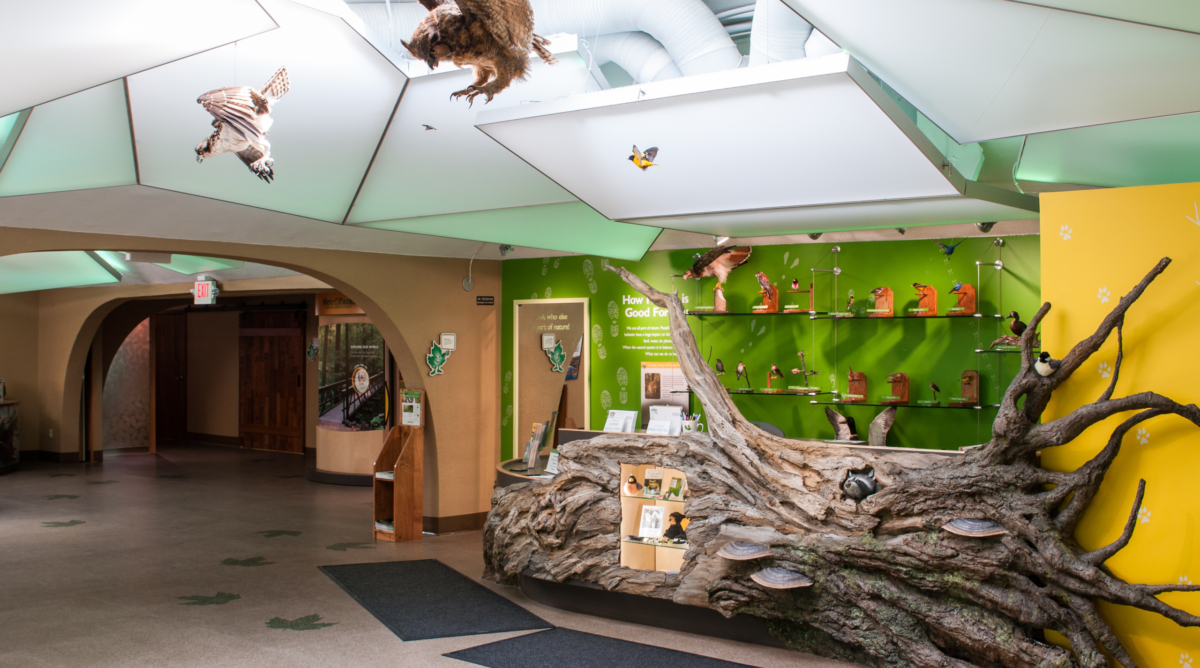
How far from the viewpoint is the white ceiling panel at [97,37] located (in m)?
2.69

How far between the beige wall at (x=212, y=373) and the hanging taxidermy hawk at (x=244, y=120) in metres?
12.6

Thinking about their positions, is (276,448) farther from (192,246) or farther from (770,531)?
(770,531)

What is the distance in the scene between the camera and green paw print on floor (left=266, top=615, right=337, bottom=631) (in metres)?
5.12

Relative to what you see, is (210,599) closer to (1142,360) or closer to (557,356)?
(557,356)

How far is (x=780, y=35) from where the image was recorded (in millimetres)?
4324

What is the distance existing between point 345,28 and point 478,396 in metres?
4.87

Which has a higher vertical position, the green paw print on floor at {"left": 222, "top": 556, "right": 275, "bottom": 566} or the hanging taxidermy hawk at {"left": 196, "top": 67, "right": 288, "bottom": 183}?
the hanging taxidermy hawk at {"left": 196, "top": 67, "right": 288, "bottom": 183}

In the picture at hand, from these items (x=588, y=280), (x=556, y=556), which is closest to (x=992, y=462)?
(x=556, y=556)

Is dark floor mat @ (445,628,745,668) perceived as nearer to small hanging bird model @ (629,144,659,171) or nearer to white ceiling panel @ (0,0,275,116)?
small hanging bird model @ (629,144,659,171)

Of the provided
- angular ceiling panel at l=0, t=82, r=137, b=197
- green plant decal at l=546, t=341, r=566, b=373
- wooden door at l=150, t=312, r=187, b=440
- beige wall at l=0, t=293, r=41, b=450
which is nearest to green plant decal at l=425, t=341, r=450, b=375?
green plant decal at l=546, t=341, r=566, b=373

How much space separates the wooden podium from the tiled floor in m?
0.19

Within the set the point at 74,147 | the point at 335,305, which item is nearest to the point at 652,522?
the point at 74,147

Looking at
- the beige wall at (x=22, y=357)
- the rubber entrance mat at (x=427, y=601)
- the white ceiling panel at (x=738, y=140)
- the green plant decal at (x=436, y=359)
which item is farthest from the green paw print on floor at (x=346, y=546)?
the beige wall at (x=22, y=357)

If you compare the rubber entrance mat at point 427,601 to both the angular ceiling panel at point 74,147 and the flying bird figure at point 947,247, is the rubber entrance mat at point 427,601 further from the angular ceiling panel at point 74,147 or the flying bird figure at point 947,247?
the flying bird figure at point 947,247
